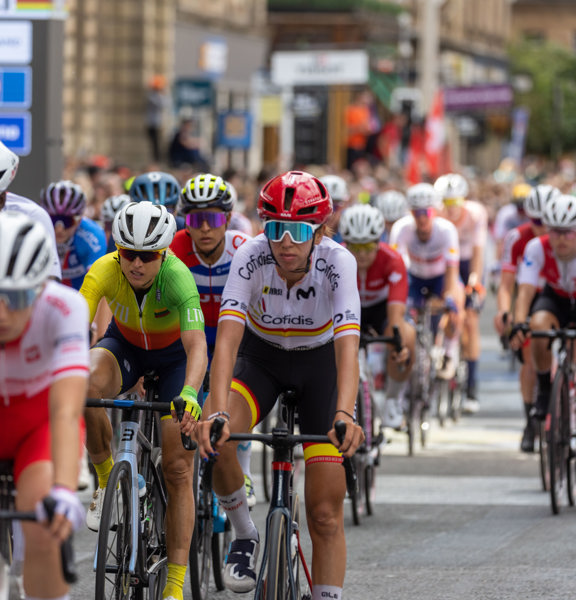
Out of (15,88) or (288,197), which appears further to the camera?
(15,88)

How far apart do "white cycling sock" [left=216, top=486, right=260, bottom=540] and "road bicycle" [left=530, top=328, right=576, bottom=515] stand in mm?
3150

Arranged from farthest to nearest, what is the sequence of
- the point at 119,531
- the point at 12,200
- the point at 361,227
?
the point at 361,227 < the point at 12,200 < the point at 119,531

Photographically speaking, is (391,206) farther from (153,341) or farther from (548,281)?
(153,341)

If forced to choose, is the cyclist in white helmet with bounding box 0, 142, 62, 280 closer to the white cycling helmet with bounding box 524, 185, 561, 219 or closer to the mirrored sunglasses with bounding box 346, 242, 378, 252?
the mirrored sunglasses with bounding box 346, 242, 378, 252

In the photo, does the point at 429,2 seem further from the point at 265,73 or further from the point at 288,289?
the point at 288,289

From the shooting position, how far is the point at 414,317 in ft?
46.9

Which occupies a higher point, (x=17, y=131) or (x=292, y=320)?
(x=17, y=131)

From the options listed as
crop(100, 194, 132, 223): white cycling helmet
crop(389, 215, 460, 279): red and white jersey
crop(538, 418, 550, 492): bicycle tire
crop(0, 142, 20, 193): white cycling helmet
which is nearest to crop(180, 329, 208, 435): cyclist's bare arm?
crop(0, 142, 20, 193): white cycling helmet

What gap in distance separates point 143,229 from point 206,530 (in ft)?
5.64

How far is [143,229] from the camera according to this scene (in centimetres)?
698

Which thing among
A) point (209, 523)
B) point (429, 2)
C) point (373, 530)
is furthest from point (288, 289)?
point (429, 2)

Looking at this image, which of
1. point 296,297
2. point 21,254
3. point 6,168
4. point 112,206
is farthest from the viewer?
point 112,206

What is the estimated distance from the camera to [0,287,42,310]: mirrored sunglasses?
488cm

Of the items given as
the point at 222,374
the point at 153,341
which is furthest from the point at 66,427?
the point at 153,341
